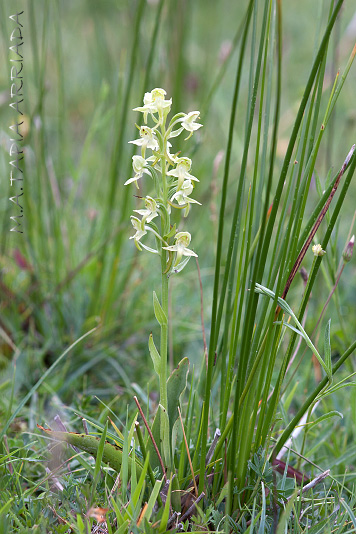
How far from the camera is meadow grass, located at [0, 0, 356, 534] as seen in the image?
0.83 metres

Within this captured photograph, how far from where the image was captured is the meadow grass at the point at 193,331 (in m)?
0.83

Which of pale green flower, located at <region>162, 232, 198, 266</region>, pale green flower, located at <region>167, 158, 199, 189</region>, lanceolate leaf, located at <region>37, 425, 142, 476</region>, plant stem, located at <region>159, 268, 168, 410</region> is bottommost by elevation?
lanceolate leaf, located at <region>37, 425, 142, 476</region>

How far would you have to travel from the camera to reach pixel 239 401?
853 millimetres

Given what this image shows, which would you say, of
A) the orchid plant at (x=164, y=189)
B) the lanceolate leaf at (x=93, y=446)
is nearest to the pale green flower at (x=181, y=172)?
the orchid plant at (x=164, y=189)

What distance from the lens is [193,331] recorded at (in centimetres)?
172

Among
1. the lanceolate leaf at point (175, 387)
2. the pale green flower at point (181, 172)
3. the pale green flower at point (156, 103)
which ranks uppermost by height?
the pale green flower at point (156, 103)

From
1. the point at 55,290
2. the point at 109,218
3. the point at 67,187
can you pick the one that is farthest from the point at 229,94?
the point at 55,290

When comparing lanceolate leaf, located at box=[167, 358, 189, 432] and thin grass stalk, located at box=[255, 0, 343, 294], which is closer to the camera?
thin grass stalk, located at box=[255, 0, 343, 294]
